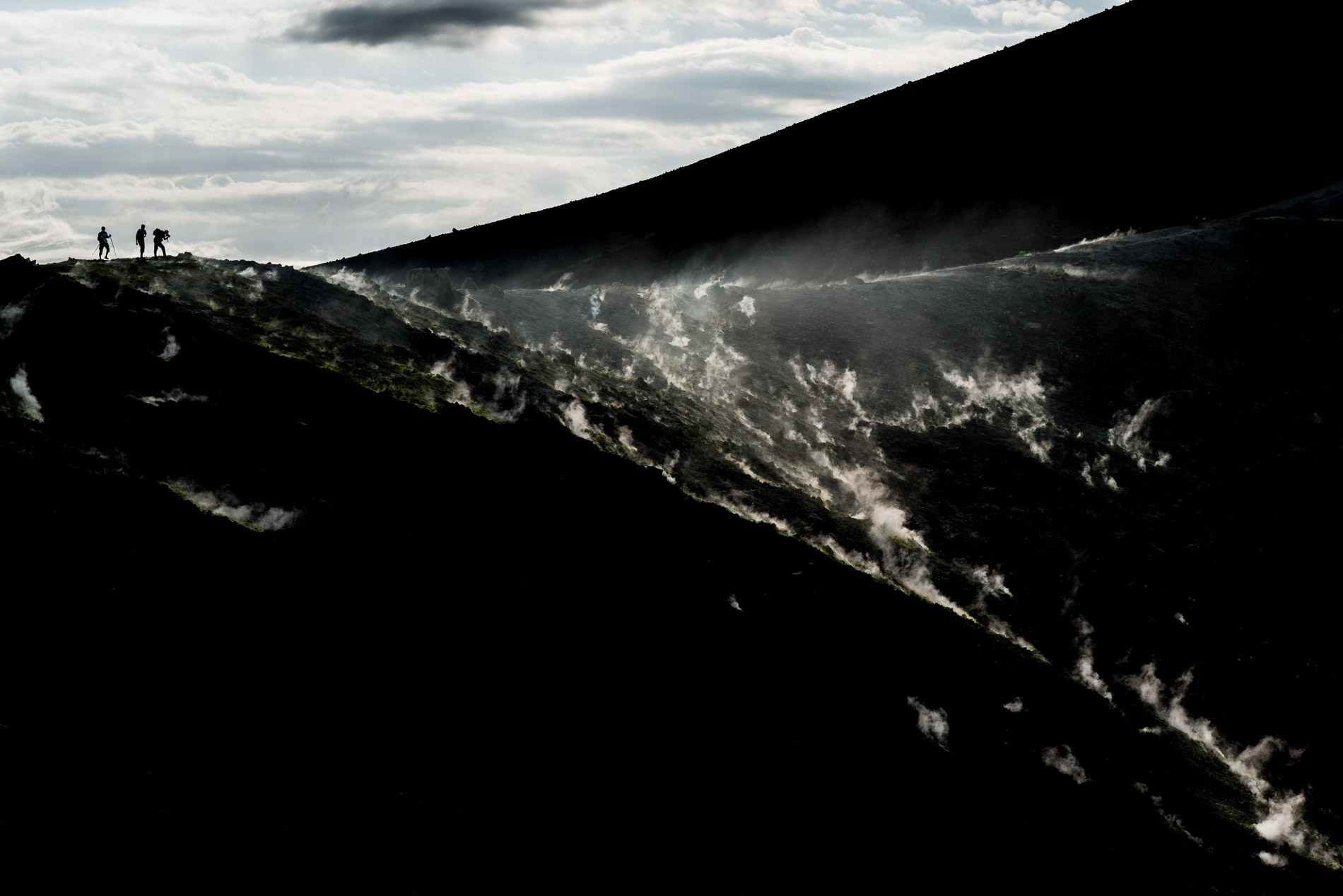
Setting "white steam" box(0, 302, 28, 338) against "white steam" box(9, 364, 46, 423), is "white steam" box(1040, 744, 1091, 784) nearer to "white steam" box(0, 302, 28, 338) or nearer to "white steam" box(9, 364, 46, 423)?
"white steam" box(9, 364, 46, 423)

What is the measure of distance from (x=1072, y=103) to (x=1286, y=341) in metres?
16.5

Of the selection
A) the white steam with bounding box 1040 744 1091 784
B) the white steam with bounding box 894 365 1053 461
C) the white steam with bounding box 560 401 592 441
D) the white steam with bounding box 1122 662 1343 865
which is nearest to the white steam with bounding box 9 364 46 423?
the white steam with bounding box 560 401 592 441

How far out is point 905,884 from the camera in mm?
9227

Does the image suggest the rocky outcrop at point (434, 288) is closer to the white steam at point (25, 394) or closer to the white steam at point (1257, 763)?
the white steam at point (25, 394)

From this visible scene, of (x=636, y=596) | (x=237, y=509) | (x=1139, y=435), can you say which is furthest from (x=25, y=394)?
(x=1139, y=435)

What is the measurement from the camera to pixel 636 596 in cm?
1076

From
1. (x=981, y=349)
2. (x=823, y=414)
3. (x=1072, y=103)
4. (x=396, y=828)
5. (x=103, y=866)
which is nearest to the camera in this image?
(x=103, y=866)

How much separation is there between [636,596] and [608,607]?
1.23 feet

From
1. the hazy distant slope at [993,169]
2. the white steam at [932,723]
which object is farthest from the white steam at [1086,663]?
the hazy distant slope at [993,169]

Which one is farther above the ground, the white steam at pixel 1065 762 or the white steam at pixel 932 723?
the white steam at pixel 932 723

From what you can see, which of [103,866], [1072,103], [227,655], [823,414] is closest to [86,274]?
[227,655]

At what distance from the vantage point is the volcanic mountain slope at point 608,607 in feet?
27.5

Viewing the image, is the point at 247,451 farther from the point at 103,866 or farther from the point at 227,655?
the point at 103,866

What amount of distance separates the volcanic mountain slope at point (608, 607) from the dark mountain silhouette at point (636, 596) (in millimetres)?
42
